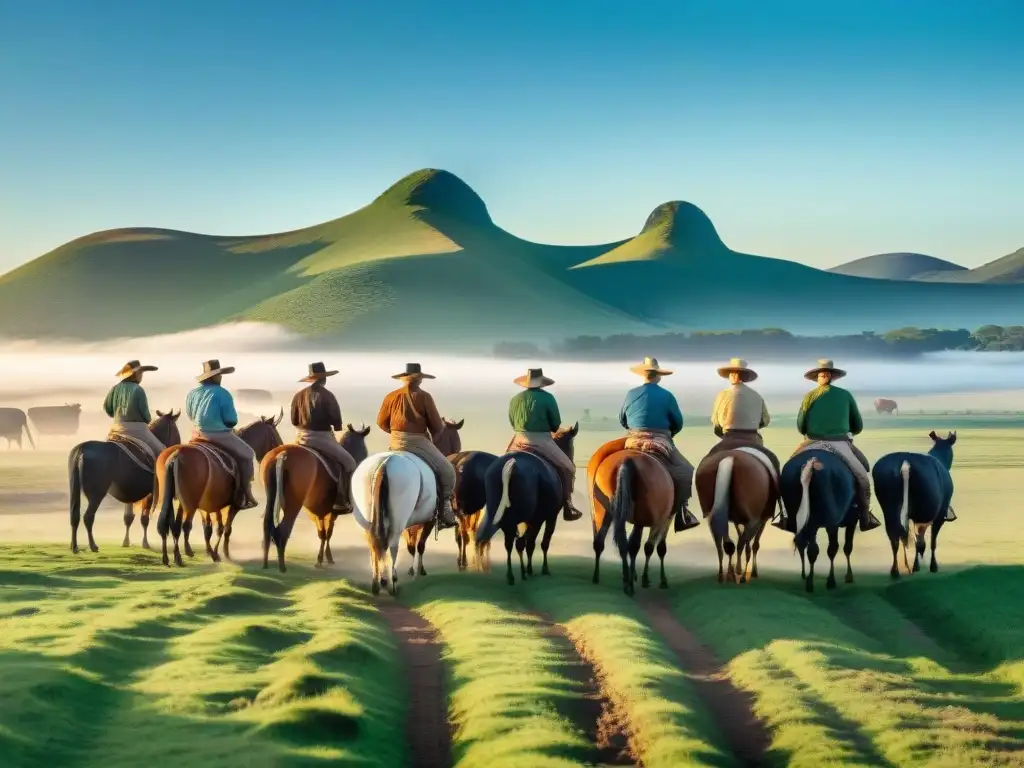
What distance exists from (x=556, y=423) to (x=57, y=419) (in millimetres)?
44565

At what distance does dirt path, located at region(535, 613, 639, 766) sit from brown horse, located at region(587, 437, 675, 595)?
4.04 metres

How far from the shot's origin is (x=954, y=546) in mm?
24453

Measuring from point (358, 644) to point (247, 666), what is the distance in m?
1.24

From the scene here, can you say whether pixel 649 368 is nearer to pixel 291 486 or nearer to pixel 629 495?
pixel 629 495

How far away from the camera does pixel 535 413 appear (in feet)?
65.9

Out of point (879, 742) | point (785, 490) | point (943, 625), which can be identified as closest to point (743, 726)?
point (879, 742)

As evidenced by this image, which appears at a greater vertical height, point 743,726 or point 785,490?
point 785,490

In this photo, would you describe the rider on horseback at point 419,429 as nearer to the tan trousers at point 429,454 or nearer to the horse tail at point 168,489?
the tan trousers at point 429,454

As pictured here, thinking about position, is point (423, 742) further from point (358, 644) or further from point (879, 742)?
point (879, 742)

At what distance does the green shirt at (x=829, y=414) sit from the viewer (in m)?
19.1

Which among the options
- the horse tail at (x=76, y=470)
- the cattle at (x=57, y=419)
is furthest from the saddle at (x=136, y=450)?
the cattle at (x=57, y=419)

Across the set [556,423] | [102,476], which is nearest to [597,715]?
[556,423]

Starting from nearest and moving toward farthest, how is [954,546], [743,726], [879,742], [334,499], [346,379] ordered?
[879,742] < [743,726] < [334,499] < [954,546] < [346,379]

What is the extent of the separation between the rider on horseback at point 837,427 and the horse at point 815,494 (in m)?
0.22
